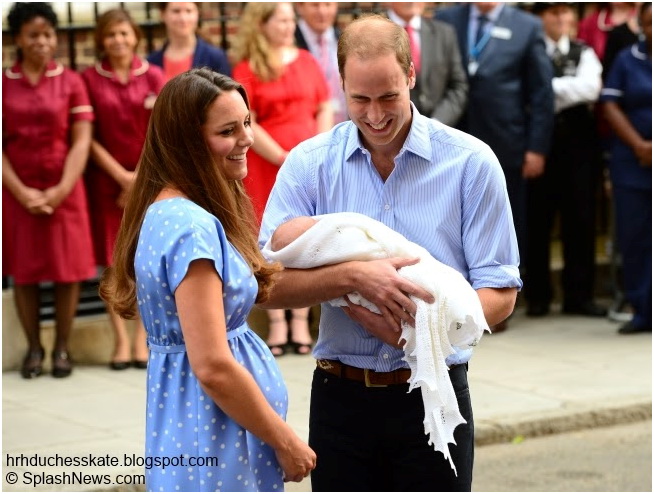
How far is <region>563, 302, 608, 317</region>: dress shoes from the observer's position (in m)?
10.7

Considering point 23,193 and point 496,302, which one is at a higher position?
point 496,302

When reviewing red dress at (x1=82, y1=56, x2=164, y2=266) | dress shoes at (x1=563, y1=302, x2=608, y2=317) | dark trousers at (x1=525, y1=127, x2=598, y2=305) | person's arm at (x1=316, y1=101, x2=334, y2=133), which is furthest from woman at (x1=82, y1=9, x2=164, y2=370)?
dress shoes at (x1=563, y1=302, x2=608, y2=317)

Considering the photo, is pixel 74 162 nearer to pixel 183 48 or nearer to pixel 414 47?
pixel 183 48

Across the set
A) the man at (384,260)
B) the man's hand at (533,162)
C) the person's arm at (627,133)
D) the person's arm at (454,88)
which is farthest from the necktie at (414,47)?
the man at (384,260)

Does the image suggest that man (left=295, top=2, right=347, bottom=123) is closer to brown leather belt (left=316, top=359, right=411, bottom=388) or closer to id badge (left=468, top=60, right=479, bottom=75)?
id badge (left=468, top=60, right=479, bottom=75)

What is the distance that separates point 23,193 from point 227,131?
200 inches

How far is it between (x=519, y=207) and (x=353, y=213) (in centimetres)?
653

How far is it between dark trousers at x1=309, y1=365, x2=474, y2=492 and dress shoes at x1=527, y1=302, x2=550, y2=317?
6926mm

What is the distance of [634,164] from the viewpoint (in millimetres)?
10031

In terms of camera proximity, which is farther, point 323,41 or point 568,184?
point 568,184

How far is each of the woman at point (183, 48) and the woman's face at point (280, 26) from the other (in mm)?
361

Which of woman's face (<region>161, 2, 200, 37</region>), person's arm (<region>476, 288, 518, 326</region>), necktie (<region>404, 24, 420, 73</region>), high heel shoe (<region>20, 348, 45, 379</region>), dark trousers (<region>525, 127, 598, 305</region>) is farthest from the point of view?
dark trousers (<region>525, 127, 598, 305</region>)

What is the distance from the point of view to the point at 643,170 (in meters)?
10.0

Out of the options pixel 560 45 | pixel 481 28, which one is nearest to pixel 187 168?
pixel 481 28
